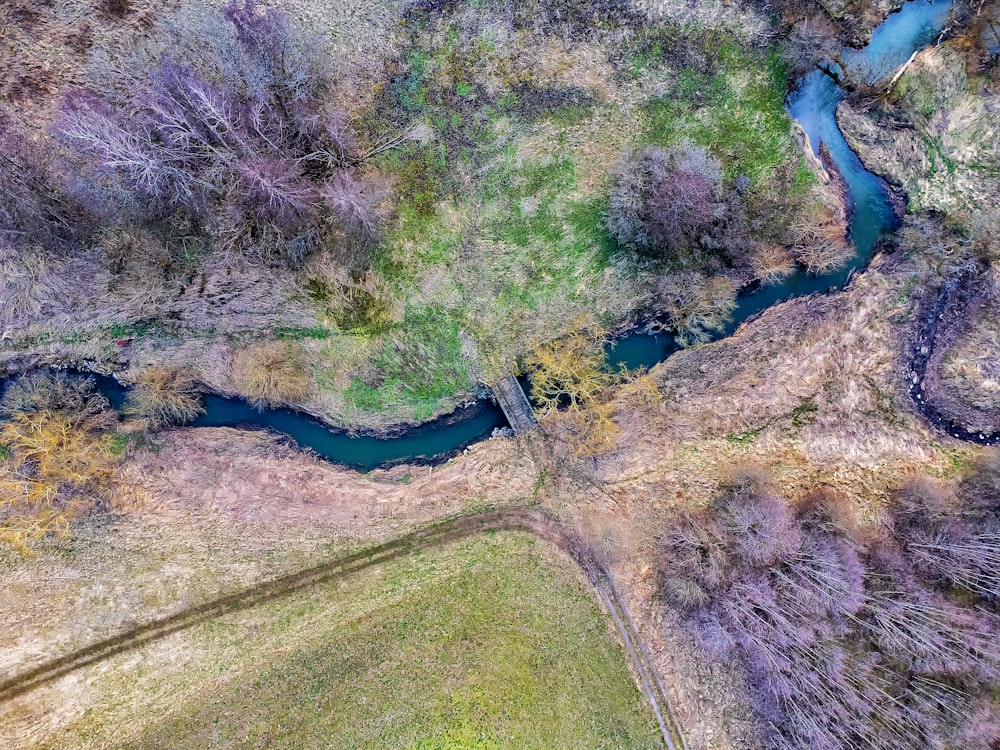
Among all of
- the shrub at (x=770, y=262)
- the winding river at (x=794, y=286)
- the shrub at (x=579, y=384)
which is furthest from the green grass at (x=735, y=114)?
the shrub at (x=579, y=384)

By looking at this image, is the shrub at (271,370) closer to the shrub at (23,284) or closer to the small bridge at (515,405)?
the shrub at (23,284)

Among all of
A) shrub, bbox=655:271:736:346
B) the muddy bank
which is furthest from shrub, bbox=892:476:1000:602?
shrub, bbox=655:271:736:346

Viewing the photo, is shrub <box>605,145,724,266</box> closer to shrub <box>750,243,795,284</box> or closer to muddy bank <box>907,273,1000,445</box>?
shrub <box>750,243,795,284</box>

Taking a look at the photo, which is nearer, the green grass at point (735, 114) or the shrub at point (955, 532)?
the shrub at point (955, 532)

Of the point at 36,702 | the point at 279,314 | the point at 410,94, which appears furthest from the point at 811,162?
the point at 36,702

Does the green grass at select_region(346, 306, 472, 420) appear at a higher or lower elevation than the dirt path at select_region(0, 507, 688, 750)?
higher

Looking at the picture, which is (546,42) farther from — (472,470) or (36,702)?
(36,702)

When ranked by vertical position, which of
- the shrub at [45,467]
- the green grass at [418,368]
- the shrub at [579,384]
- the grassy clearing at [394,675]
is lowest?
the grassy clearing at [394,675]
